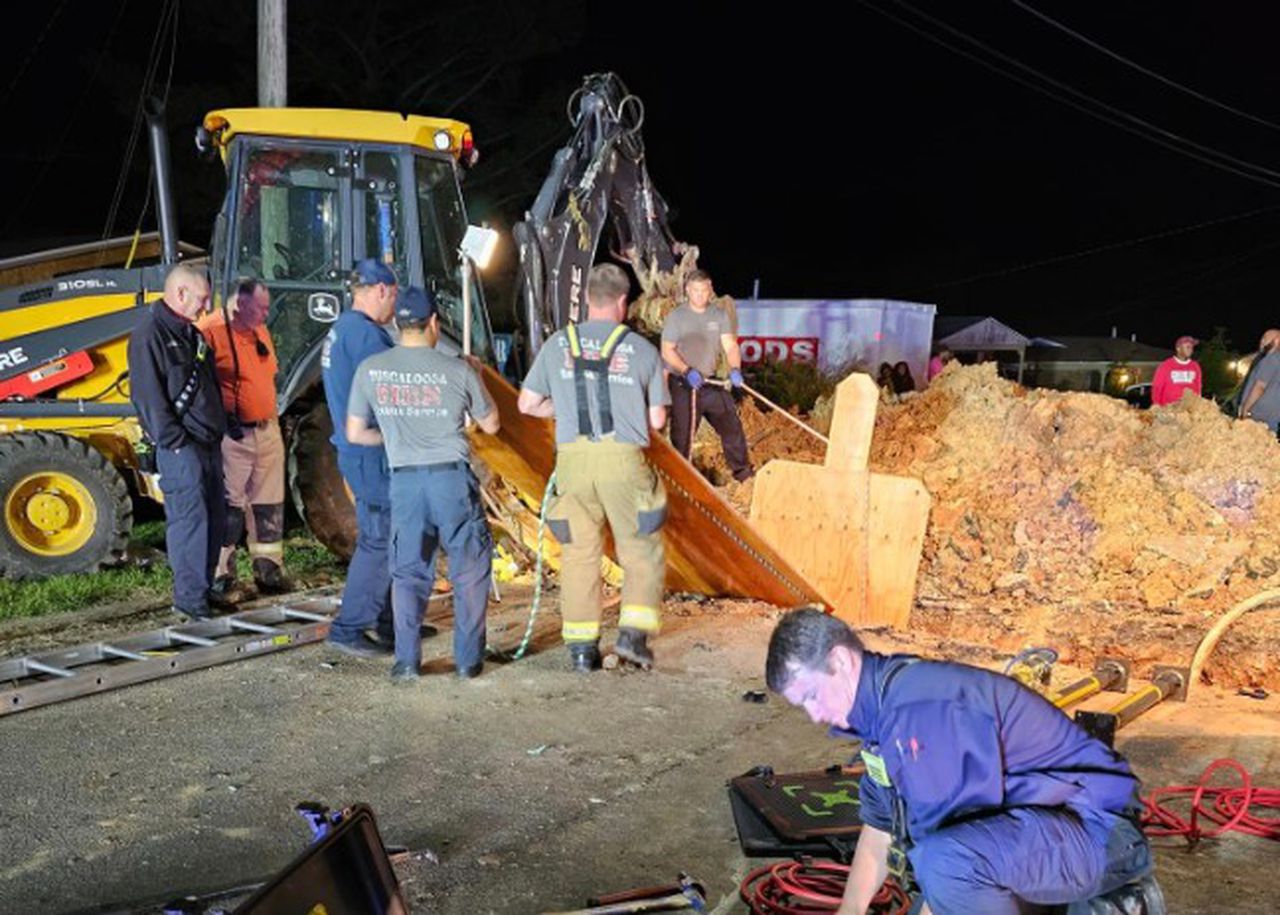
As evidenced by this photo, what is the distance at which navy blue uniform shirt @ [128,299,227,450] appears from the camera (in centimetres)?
595

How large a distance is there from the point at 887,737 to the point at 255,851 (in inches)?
86.7

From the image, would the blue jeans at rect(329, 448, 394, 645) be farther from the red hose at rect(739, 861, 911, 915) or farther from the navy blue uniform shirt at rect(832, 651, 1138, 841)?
the navy blue uniform shirt at rect(832, 651, 1138, 841)

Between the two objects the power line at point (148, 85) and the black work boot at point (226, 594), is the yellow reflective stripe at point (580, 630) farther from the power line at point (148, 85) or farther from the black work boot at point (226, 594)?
the power line at point (148, 85)

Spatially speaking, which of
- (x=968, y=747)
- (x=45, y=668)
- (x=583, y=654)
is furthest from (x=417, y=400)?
(x=968, y=747)

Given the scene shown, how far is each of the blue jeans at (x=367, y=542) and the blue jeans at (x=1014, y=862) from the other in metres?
3.64

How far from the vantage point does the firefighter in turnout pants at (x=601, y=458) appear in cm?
542

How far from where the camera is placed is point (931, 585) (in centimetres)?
726

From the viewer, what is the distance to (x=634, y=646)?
5582 mm

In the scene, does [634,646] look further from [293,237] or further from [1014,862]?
[293,237]

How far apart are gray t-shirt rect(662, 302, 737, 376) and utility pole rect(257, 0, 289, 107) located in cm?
559

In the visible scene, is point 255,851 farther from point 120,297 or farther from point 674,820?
point 120,297

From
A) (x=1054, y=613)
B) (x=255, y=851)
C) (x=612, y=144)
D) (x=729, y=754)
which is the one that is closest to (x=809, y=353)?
(x=612, y=144)

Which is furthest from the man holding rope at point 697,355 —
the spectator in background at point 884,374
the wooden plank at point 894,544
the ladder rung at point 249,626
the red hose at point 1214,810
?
the spectator in background at point 884,374

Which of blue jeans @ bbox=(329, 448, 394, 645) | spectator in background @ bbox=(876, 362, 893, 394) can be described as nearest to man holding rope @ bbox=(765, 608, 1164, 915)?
blue jeans @ bbox=(329, 448, 394, 645)
